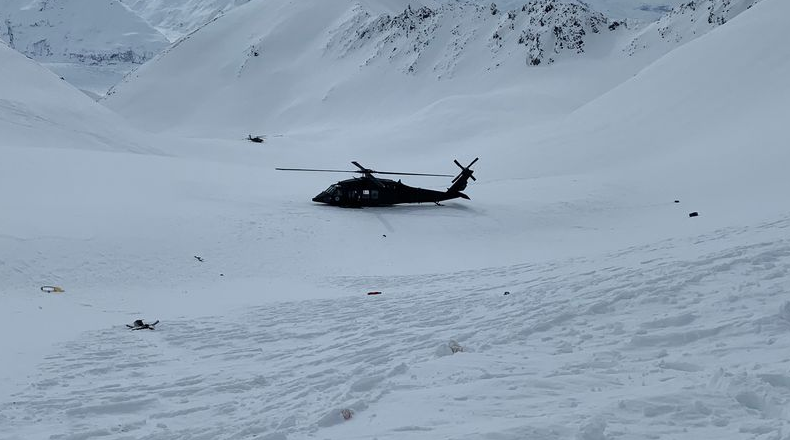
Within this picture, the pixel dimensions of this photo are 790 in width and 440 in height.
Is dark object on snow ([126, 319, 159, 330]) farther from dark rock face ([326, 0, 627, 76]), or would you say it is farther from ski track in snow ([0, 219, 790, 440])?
dark rock face ([326, 0, 627, 76])

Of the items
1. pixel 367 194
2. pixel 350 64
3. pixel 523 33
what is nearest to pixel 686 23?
pixel 523 33

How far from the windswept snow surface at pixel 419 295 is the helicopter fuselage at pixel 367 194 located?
0.55 m

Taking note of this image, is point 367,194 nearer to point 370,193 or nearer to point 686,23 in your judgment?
point 370,193

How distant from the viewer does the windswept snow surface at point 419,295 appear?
840 cm

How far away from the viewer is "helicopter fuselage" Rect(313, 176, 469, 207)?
27969 millimetres

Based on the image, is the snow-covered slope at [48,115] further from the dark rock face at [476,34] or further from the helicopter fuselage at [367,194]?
the dark rock face at [476,34]

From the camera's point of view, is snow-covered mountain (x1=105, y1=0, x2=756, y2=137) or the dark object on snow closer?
the dark object on snow

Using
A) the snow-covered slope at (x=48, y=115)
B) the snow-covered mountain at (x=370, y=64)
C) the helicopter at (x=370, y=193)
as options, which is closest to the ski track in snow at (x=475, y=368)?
the helicopter at (x=370, y=193)

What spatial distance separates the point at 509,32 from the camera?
10112cm

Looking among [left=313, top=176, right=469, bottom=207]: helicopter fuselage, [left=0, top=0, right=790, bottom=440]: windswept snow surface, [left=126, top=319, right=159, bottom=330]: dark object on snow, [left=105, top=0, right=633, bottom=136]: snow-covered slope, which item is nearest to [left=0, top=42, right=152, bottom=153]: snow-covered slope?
[left=0, top=0, right=790, bottom=440]: windswept snow surface

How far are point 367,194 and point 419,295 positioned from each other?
40.5 ft

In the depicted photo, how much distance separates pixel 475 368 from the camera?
957 cm

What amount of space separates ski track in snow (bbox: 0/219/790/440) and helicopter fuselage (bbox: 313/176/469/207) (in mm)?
13316

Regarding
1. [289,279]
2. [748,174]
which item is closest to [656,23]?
[748,174]
